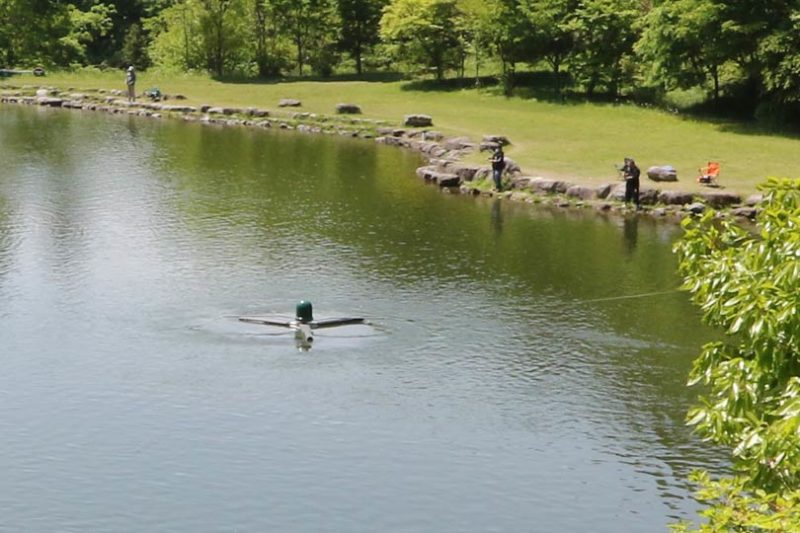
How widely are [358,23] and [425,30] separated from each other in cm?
1027

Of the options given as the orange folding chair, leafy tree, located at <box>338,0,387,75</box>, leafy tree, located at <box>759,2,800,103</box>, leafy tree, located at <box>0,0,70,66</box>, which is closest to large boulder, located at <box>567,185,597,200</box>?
the orange folding chair

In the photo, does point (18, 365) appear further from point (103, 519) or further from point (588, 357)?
point (588, 357)

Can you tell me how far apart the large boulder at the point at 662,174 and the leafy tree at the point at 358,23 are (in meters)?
40.4

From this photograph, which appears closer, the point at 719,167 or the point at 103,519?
the point at 103,519

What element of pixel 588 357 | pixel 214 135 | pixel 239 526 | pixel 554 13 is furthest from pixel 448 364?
pixel 554 13

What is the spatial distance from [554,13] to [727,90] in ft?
36.5

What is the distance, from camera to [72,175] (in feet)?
160

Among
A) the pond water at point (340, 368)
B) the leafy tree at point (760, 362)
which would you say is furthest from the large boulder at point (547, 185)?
the leafy tree at point (760, 362)

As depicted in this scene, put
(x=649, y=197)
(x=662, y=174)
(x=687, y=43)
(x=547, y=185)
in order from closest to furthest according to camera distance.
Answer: (x=649, y=197)
(x=662, y=174)
(x=547, y=185)
(x=687, y=43)

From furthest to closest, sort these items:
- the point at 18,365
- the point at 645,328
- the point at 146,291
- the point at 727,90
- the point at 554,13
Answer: the point at 554,13 → the point at 727,90 → the point at 146,291 → the point at 645,328 → the point at 18,365

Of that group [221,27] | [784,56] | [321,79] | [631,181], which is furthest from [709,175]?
[221,27]

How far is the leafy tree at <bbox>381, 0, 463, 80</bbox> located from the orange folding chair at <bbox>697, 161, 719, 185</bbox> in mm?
31575

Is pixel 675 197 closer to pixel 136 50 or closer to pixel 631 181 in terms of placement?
pixel 631 181

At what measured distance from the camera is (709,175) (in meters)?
43.2
